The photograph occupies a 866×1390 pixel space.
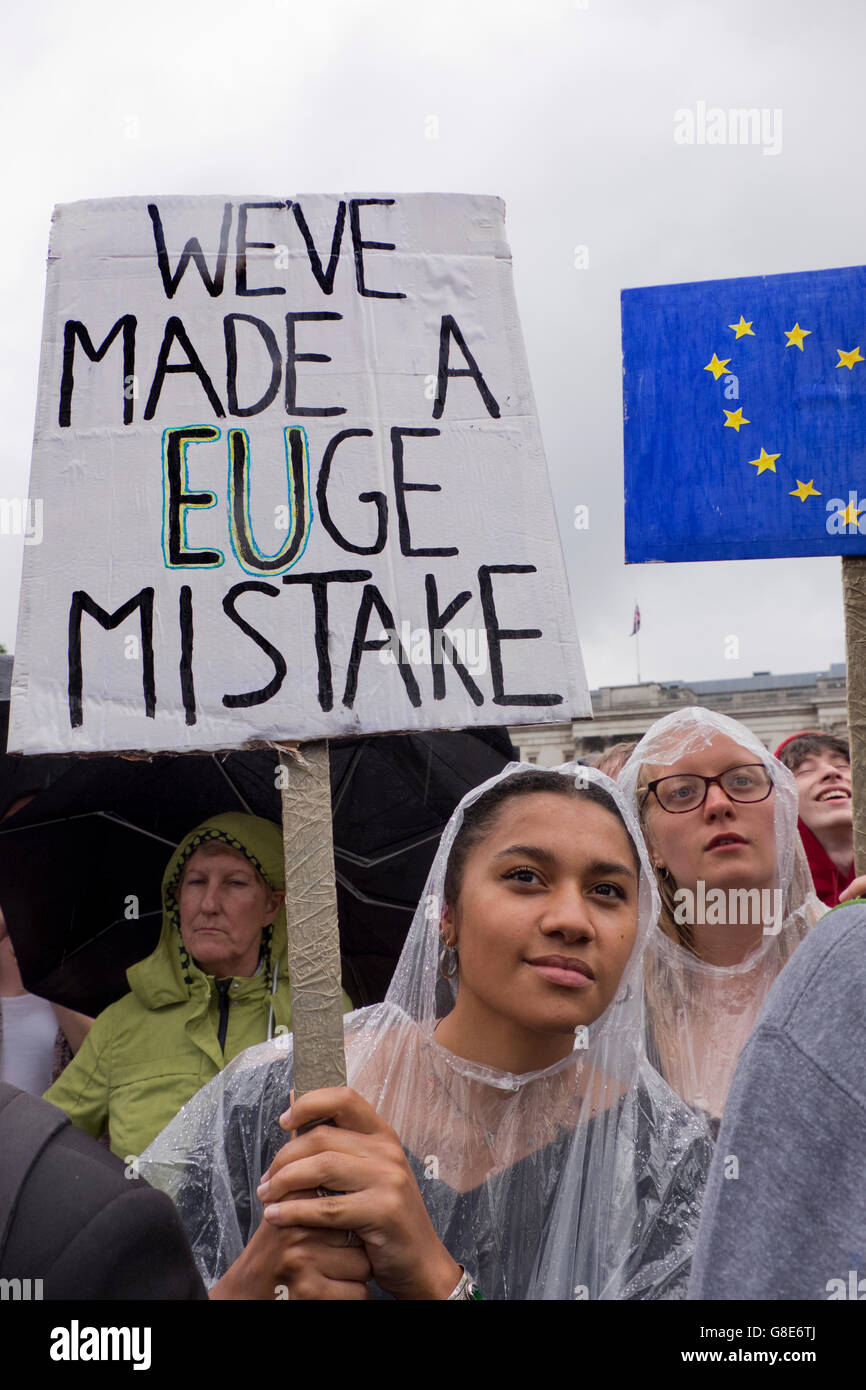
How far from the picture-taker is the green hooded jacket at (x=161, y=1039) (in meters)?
2.41

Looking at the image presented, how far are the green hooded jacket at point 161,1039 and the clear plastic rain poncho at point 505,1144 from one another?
415 millimetres

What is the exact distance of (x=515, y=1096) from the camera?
73.7 inches

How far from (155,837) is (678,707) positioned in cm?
3617

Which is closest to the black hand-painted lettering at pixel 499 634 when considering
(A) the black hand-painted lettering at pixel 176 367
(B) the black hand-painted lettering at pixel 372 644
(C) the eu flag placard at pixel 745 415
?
(B) the black hand-painted lettering at pixel 372 644

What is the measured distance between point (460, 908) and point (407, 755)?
939 millimetres

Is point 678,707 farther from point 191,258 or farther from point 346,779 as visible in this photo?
point 191,258

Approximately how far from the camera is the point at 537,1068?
1876 mm

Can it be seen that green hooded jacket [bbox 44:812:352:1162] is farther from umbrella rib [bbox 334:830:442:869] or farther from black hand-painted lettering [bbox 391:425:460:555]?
black hand-painted lettering [bbox 391:425:460:555]

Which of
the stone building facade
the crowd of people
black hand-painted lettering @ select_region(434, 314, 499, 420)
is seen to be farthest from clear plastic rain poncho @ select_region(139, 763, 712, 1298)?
the stone building facade

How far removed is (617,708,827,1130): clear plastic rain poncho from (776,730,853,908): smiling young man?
0.63 m

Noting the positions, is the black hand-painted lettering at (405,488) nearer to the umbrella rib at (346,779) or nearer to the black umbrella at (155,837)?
the black umbrella at (155,837)
